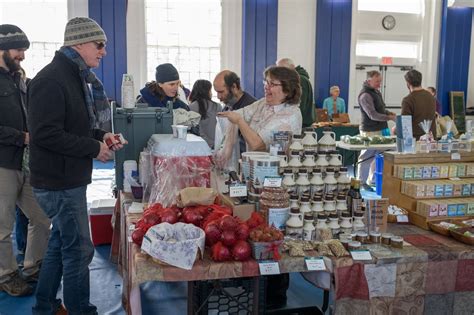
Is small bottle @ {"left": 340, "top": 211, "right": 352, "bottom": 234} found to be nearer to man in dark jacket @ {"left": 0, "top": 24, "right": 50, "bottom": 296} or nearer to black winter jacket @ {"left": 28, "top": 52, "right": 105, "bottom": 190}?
black winter jacket @ {"left": 28, "top": 52, "right": 105, "bottom": 190}

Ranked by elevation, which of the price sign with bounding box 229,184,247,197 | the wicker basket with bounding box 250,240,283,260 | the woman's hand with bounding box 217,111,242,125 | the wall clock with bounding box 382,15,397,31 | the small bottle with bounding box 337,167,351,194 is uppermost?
the wall clock with bounding box 382,15,397,31

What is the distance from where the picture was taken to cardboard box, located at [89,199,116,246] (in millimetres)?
3730

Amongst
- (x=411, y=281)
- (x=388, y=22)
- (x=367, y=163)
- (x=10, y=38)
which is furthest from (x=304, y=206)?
(x=388, y=22)

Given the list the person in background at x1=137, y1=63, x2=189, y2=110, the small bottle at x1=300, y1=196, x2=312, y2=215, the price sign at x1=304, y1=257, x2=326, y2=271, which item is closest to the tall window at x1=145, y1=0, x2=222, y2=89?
the person in background at x1=137, y1=63, x2=189, y2=110

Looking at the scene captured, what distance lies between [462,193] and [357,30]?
823 centimetres

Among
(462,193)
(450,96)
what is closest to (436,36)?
(450,96)

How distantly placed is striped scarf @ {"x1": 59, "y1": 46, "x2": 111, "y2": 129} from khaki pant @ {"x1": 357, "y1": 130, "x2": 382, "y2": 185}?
4.03 m

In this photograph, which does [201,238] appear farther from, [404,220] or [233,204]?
[404,220]

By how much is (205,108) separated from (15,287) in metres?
2.05

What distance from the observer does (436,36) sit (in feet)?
34.9

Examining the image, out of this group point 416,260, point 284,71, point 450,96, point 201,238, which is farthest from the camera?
point 450,96

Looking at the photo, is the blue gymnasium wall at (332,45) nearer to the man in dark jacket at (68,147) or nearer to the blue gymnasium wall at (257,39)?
the blue gymnasium wall at (257,39)

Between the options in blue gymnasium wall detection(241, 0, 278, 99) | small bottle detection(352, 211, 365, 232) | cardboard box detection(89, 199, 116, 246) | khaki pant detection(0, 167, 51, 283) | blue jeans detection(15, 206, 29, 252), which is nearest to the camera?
small bottle detection(352, 211, 365, 232)

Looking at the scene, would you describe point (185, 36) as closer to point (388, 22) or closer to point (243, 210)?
point (388, 22)
